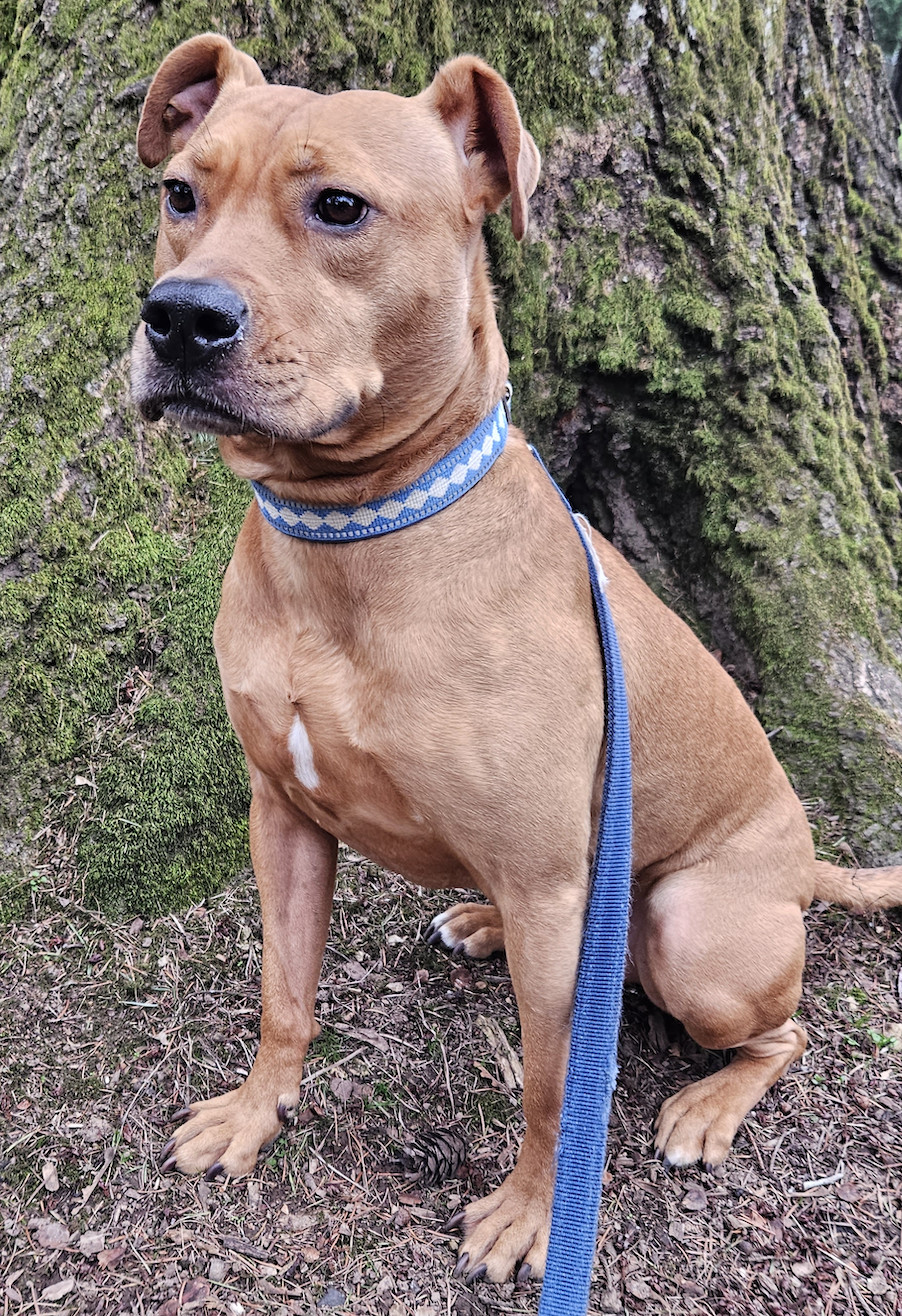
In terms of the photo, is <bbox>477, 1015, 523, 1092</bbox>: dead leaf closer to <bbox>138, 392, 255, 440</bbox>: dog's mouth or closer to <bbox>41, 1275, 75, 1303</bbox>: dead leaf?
<bbox>41, 1275, 75, 1303</bbox>: dead leaf

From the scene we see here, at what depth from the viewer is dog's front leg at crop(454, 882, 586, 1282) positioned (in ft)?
8.44

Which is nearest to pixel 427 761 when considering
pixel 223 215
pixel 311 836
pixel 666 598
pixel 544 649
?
pixel 544 649

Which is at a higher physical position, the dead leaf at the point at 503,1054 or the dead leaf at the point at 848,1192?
the dead leaf at the point at 503,1054

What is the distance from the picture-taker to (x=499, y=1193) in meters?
2.87

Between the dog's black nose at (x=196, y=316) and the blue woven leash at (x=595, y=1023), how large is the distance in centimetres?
119

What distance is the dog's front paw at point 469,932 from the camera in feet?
12.0

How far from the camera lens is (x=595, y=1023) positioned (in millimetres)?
2453

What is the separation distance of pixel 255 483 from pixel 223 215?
66 cm

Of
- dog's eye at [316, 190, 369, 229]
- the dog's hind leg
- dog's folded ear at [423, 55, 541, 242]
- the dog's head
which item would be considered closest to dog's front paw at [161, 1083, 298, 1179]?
the dog's hind leg

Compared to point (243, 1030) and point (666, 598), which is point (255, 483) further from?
point (666, 598)

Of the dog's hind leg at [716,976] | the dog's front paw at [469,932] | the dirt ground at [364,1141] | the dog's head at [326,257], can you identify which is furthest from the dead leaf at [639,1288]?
the dog's head at [326,257]

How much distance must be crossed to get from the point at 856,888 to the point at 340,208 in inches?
122

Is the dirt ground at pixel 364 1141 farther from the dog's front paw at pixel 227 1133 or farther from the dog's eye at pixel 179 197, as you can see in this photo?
the dog's eye at pixel 179 197

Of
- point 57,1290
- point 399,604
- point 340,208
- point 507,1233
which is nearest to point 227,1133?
point 57,1290
